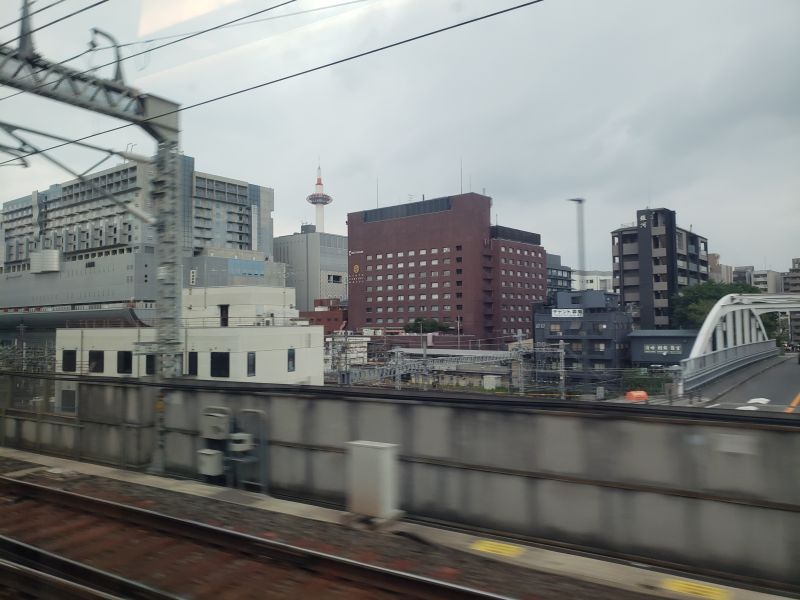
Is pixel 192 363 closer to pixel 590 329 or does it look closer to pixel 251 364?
pixel 251 364

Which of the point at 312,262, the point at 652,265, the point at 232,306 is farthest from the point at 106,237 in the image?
the point at 652,265

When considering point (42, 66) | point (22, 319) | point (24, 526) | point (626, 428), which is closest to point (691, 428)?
point (626, 428)

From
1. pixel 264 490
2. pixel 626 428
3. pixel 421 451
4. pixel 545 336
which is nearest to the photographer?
pixel 626 428

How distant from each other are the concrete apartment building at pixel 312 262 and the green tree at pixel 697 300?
3741 inches

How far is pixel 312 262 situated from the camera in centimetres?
15100

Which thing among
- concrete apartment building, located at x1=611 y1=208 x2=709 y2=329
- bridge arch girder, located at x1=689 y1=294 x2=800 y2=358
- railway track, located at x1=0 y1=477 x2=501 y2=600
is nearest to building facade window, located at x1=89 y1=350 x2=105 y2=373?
railway track, located at x1=0 y1=477 x2=501 y2=600

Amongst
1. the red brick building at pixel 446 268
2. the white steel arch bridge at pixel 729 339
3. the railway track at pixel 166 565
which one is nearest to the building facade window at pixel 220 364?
the white steel arch bridge at pixel 729 339

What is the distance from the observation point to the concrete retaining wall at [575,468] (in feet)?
15.9

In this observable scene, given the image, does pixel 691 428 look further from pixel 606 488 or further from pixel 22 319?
pixel 22 319

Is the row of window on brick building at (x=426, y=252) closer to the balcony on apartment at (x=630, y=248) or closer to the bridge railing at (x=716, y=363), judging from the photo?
the balcony on apartment at (x=630, y=248)

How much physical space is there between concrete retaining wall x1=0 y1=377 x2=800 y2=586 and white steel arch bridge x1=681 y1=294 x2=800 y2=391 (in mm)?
17496

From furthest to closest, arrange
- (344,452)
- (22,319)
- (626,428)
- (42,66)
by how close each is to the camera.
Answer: (22,319)
(42,66)
(344,452)
(626,428)

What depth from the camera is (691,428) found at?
16.9 feet

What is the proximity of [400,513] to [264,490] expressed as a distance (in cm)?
245
